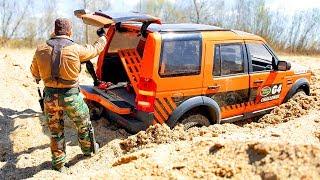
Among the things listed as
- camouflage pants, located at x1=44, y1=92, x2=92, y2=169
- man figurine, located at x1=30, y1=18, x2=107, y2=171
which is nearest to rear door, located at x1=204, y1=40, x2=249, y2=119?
man figurine, located at x1=30, y1=18, x2=107, y2=171

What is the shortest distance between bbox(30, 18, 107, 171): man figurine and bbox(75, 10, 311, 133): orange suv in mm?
749

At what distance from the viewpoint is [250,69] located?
6375 millimetres

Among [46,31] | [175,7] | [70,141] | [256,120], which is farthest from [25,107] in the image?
[175,7]

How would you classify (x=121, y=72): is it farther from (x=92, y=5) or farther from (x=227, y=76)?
(x=92, y=5)

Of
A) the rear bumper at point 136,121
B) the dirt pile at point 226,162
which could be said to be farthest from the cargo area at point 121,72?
the dirt pile at point 226,162

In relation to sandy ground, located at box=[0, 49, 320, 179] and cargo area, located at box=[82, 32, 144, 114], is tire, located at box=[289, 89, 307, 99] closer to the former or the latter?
sandy ground, located at box=[0, 49, 320, 179]

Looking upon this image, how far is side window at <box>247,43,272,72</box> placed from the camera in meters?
6.50

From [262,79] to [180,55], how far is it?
170cm

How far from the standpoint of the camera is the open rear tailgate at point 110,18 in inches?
219

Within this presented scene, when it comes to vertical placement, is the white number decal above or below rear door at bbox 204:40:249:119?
below

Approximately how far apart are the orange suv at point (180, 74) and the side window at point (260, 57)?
0.02 metres

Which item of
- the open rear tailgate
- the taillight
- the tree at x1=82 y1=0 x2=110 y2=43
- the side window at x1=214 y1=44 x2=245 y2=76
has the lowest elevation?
the tree at x1=82 y1=0 x2=110 y2=43

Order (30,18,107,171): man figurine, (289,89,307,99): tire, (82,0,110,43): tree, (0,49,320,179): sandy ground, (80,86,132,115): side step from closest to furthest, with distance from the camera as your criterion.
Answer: (0,49,320,179): sandy ground < (30,18,107,171): man figurine < (80,86,132,115): side step < (289,89,307,99): tire < (82,0,110,43): tree

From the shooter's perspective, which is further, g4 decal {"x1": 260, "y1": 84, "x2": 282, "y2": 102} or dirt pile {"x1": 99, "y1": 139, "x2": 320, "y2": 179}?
g4 decal {"x1": 260, "y1": 84, "x2": 282, "y2": 102}
